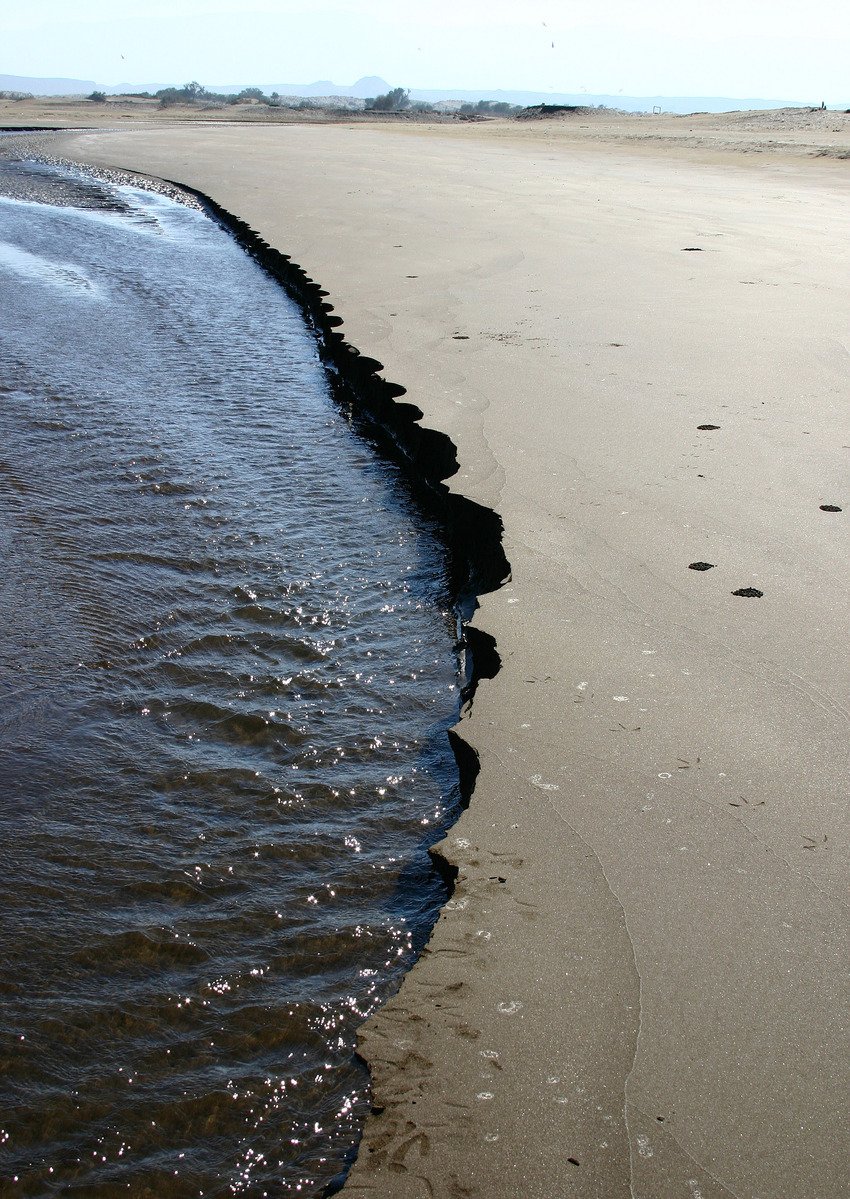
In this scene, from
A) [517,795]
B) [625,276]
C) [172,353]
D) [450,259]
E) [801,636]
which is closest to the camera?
[517,795]

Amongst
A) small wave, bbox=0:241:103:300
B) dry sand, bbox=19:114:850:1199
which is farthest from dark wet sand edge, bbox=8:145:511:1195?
small wave, bbox=0:241:103:300

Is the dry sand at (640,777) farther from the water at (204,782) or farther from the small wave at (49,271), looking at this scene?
the small wave at (49,271)

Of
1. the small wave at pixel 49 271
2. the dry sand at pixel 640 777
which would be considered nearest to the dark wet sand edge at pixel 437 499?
the dry sand at pixel 640 777

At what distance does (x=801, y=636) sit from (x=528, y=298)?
4.31 m

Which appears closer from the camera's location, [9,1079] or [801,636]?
[9,1079]

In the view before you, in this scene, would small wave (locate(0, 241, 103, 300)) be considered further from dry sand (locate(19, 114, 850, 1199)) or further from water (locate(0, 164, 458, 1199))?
water (locate(0, 164, 458, 1199))

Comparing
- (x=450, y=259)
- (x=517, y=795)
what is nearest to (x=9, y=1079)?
(x=517, y=795)

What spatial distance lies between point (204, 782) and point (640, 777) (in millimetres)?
1028

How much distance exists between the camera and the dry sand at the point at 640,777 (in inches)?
60.7

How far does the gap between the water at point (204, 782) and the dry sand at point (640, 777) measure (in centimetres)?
24

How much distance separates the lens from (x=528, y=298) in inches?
259

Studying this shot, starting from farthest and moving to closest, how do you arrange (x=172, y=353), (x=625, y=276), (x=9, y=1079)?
(x=625, y=276), (x=172, y=353), (x=9, y=1079)

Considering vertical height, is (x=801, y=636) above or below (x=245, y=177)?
below

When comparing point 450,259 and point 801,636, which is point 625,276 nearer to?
point 450,259
